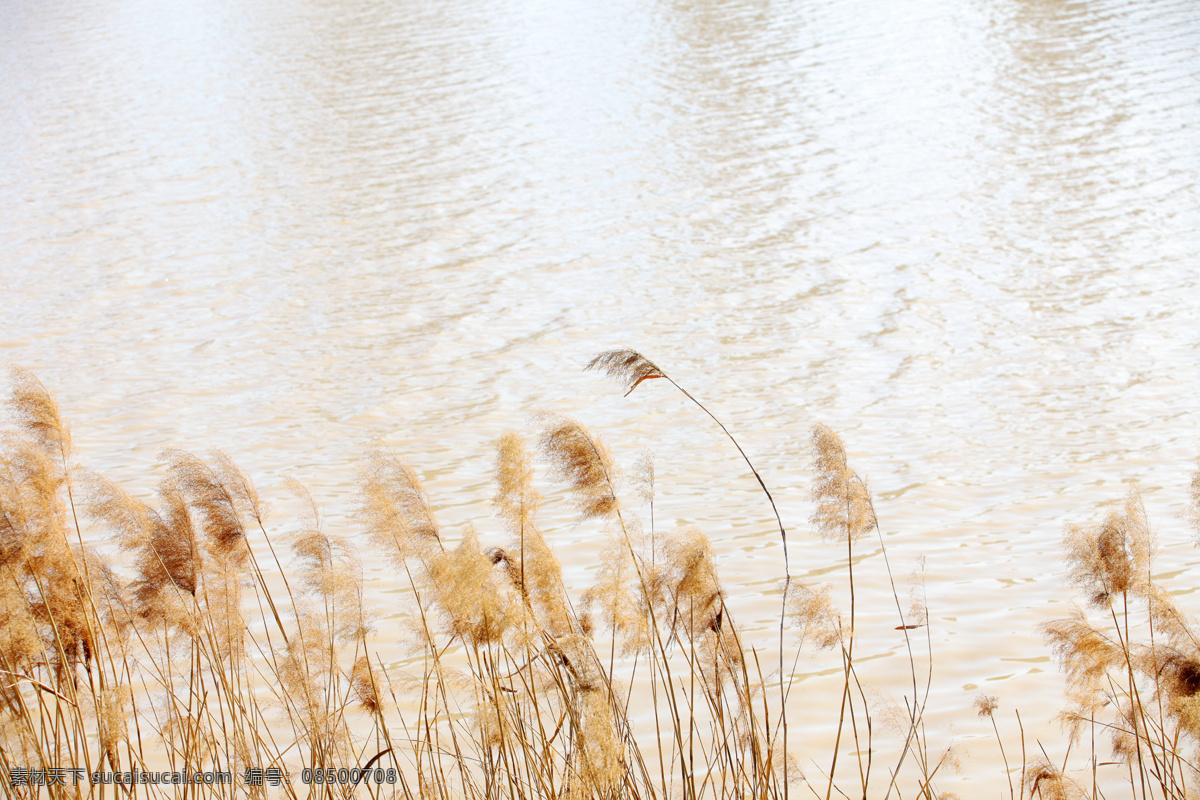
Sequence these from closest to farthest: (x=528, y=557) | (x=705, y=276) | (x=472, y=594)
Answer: (x=472, y=594) → (x=528, y=557) → (x=705, y=276)

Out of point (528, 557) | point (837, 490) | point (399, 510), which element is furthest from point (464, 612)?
point (837, 490)

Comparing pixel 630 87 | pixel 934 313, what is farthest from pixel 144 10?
pixel 934 313

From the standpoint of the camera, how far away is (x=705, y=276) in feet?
27.3

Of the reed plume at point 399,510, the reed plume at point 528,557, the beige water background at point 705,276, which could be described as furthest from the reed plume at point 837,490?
the beige water background at point 705,276

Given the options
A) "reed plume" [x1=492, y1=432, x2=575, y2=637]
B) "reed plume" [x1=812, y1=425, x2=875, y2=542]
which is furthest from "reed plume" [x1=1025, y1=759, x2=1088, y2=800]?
"reed plume" [x1=492, y1=432, x2=575, y2=637]

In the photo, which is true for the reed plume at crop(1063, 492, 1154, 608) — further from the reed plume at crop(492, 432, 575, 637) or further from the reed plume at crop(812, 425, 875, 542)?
the reed plume at crop(492, 432, 575, 637)

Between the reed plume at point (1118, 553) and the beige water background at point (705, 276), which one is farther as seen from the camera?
the beige water background at point (705, 276)

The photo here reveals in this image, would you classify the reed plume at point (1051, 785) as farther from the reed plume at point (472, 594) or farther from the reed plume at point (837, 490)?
the reed plume at point (472, 594)

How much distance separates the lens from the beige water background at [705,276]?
4.68 meters

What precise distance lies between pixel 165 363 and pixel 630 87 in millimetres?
9460

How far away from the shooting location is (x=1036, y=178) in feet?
33.2

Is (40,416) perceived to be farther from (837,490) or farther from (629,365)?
(837,490)

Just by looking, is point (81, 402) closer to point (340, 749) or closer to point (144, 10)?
point (340, 749)

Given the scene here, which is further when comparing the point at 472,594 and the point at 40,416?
the point at 40,416
